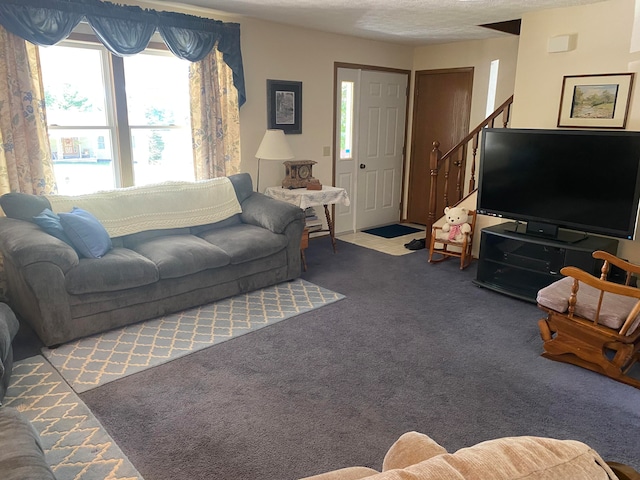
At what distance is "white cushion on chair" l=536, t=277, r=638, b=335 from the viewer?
Answer: 276 cm

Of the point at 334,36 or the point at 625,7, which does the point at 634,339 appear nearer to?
the point at 625,7

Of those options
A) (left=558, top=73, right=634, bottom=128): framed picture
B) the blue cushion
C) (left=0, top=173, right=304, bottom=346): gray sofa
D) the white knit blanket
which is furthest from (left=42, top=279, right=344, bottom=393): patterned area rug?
(left=558, top=73, right=634, bottom=128): framed picture

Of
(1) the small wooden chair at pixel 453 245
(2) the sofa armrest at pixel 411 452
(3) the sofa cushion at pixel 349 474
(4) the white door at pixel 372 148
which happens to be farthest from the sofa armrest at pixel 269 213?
(2) the sofa armrest at pixel 411 452

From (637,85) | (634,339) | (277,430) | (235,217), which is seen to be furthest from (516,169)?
(277,430)

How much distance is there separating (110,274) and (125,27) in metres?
2.09

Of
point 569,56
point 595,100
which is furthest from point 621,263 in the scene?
point 569,56

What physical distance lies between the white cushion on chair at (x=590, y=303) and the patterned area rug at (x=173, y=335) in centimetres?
164

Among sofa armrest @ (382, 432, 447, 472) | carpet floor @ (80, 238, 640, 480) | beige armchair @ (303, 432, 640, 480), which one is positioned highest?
beige armchair @ (303, 432, 640, 480)

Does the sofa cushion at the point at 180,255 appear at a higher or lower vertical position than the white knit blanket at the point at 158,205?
lower

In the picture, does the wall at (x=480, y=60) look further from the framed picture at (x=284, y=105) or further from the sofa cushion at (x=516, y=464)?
the sofa cushion at (x=516, y=464)

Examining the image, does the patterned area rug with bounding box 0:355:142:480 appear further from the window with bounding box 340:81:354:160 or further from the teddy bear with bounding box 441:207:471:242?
the window with bounding box 340:81:354:160

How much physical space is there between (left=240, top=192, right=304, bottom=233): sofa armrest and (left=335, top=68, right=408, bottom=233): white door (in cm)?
175

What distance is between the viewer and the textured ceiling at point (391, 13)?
3910 mm

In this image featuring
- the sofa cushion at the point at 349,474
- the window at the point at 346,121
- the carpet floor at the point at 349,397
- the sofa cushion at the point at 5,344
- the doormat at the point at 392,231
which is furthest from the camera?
the doormat at the point at 392,231
